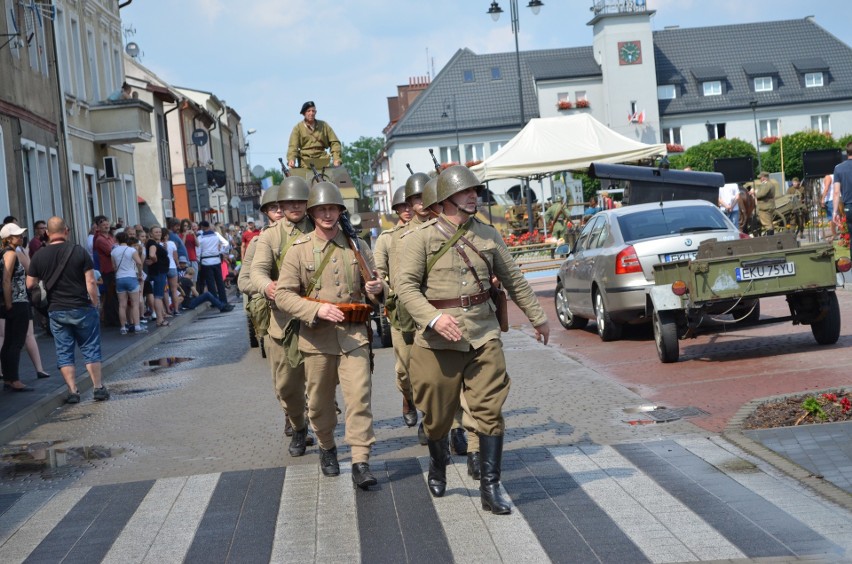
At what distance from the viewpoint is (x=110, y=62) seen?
38.0 metres

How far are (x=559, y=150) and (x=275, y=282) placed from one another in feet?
57.5

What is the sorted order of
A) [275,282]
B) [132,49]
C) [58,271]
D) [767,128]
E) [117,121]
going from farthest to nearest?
[767,128], [132,49], [117,121], [58,271], [275,282]

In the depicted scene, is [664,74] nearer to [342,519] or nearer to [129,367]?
[129,367]

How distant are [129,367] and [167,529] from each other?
10.9 metres

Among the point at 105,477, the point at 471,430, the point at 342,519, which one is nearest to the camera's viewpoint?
the point at 342,519

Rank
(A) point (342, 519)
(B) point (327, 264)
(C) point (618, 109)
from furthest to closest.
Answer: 1. (C) point (618, 109)
2. (B) point (327, 264)
3. (A) point (342, 519)

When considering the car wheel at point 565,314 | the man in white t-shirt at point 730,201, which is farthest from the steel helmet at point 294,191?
the man in white t-shirt at point 730,201

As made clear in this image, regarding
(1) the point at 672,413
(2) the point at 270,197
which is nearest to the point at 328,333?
(2) the point at 270,197

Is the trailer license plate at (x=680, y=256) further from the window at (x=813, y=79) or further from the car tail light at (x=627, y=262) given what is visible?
the window at (x=813, y=79)

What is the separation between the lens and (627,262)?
14.6 meters

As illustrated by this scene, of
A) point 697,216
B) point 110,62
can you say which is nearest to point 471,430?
point 697,216

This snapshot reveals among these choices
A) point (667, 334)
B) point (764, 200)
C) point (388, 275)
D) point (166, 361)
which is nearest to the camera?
point (388, 275)

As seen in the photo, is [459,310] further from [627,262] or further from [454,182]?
[627,262]

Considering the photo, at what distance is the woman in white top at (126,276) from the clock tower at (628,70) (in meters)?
74.0
